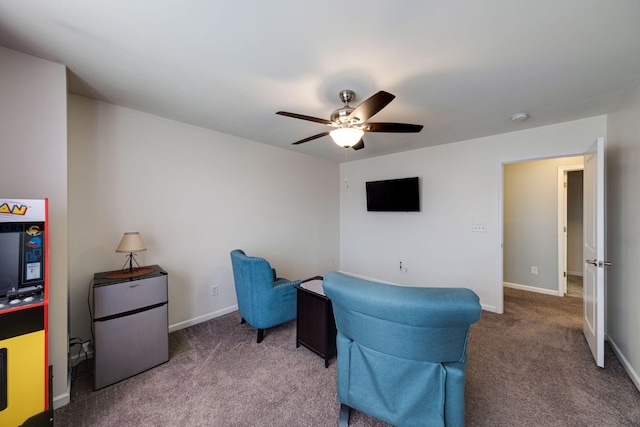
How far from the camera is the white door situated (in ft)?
6.92

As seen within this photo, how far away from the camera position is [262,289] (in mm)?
2504

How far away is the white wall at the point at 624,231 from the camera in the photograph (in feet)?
6.48

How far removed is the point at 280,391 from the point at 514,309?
340cm

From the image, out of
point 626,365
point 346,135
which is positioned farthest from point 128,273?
point 626,365

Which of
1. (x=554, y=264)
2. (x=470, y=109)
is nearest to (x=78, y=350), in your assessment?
(x=470, y=109)

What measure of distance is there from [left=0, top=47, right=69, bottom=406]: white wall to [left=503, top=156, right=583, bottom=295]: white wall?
18.5 ft

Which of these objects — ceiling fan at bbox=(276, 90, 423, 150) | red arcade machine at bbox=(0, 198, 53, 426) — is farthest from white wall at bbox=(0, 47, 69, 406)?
ceiling fan at bbox=(276, 90, 423, 150)

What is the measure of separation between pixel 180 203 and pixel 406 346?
2754 millimetres

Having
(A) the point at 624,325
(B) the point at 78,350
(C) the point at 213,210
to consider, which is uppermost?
(C) the point at 213,210

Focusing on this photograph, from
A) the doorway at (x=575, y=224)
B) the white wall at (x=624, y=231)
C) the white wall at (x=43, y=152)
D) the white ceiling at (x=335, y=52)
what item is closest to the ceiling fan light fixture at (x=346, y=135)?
the white ceiling at (x=335, y=52)

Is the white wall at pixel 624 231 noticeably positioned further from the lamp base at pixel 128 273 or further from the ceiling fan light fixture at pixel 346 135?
the lamp base at pixel 128 273

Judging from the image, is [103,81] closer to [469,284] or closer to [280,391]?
[280,391]

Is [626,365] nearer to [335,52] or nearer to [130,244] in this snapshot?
→ [335,52]

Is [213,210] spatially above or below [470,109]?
below
